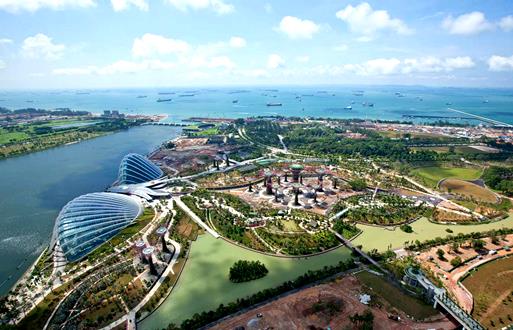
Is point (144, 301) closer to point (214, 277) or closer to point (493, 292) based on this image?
point (214, 277)

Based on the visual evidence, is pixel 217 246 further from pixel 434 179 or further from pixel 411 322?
pixel 434 179

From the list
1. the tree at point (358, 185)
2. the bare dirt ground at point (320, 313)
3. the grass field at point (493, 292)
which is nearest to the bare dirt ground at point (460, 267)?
the grass field at point (493, 292)

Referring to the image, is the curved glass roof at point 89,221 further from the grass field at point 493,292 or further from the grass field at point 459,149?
the grass field at point 459,149

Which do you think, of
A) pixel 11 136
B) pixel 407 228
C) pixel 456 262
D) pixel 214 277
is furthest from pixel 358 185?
pixel 11 136

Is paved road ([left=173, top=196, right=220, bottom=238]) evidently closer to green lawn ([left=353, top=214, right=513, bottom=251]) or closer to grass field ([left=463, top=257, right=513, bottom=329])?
green lawn ([left=353, top=214, right=513, bottom=251])

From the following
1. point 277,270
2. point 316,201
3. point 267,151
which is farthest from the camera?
point 267,151

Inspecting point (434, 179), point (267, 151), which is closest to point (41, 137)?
point (267, 151)

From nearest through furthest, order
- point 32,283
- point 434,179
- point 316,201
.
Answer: point 32,283 → point 316,201 → point 434,179
